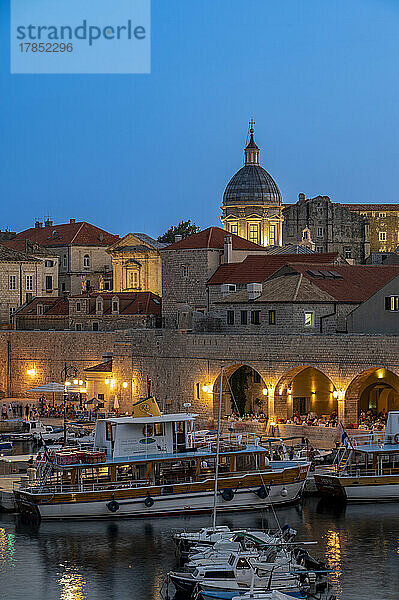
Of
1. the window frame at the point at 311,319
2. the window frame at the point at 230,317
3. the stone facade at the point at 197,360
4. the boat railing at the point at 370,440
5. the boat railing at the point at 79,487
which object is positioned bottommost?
the boat railing at the point at 79,487

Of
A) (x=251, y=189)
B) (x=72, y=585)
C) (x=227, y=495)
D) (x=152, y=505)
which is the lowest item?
(x=72, y=585)

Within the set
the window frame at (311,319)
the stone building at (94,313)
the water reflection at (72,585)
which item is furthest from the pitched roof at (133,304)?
the water reflection at (72,585)

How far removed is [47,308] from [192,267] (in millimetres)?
13021

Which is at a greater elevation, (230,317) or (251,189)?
(251,189)

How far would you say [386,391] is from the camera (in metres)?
50.2

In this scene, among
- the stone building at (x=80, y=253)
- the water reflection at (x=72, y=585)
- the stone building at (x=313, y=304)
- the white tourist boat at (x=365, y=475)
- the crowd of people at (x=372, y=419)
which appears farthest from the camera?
the stone building at (x=80, y=253)

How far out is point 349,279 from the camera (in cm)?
5612

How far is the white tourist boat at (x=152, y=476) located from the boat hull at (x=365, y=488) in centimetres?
98

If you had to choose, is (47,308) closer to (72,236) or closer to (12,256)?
(12,256)

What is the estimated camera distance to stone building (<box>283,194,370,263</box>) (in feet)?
318

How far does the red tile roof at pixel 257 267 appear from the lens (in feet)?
201

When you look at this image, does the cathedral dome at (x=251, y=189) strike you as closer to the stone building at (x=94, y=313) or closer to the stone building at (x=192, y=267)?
the stone building at (x=94, y=313)

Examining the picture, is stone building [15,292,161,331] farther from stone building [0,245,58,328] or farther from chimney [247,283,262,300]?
chimney [247,283,262,300]

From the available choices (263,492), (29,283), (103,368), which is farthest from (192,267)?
(263,492)
